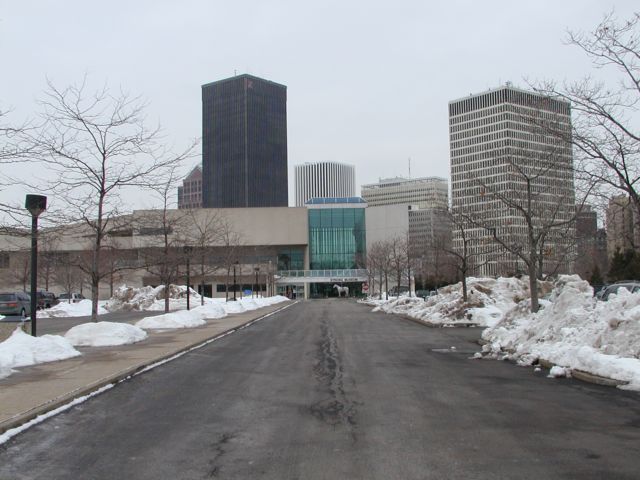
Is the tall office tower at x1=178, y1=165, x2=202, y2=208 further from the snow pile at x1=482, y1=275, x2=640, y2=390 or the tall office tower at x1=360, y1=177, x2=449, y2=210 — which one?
the tall office tower at x1=360, y1=177, x2=449, y2=210

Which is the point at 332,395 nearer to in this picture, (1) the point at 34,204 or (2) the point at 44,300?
(1) the point at 34,204

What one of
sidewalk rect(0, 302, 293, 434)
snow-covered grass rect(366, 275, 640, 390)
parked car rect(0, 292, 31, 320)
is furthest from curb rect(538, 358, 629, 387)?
parked car rect(0, 292, 31, 320)

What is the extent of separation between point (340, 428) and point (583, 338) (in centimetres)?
695

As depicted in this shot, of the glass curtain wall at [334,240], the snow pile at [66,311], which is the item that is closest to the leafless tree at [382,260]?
the glass curtain wall at [334,240]

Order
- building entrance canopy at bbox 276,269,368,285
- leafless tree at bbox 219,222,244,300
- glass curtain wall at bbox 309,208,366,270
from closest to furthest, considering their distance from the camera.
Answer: leafless tree at bbox 219,222,244,300 → building entrance canopy at bbox 276,269,368,285 → glass curtain wall at bbox 309,208,366,270

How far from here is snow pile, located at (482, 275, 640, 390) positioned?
10391mm

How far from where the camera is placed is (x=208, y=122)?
250ft

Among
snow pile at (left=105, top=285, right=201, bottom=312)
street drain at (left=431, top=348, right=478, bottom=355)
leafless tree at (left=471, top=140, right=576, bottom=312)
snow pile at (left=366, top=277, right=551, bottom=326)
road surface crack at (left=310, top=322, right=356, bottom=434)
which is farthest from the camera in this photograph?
snow pile at (left=105, top=285, right=201, bottom=312)

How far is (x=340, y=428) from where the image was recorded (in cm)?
705

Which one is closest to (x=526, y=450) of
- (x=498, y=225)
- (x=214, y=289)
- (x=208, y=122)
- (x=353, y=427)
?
(x=353, y=427)

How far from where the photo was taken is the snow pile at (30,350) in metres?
11.8

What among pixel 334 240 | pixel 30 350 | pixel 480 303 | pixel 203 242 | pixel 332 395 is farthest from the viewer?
pixel 334 240

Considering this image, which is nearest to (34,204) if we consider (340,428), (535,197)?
(340,428)

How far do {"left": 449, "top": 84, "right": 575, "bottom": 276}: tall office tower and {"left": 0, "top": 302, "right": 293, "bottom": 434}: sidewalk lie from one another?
1042cm
